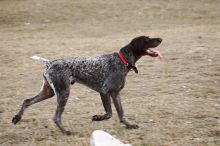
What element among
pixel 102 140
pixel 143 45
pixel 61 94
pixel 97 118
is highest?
pixel 143 45

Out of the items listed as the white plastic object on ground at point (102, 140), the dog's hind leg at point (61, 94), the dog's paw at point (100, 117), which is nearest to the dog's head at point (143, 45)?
the dog's paw at point (100, 117)

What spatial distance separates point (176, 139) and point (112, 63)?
1564 millimetres

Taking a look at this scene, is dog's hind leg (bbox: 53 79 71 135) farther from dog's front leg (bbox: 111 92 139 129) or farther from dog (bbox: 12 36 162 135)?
dog's front leg (bbox: 111 92 139 129)

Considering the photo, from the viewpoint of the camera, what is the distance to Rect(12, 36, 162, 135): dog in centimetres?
761

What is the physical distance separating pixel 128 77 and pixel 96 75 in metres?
4.45

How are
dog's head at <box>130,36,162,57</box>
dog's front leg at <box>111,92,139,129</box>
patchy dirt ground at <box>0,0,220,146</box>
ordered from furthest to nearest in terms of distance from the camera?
dog's head at <box>130,36,162,57</box> < dog's front leg at <box>111,92,139,129</box> < patchy dirt ground at <box>0,0,220,146</box>

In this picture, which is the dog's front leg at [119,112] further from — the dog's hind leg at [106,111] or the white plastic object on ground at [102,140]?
the white plastic object on ground at [102,140]

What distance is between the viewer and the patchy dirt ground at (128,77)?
25.3 ft

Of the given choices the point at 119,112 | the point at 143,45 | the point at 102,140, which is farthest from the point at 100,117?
the point at 102,140

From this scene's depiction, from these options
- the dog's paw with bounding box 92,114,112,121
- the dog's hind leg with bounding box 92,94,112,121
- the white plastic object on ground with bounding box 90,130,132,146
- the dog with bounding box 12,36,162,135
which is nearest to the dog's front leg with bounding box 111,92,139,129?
the dog with bounding box 12,36,162,135

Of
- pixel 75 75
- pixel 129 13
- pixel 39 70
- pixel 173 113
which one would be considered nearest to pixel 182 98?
pixel 173 113

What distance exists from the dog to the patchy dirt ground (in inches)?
14.2

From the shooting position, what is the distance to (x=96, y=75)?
25.6ft

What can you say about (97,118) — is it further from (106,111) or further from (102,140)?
(102,140)
